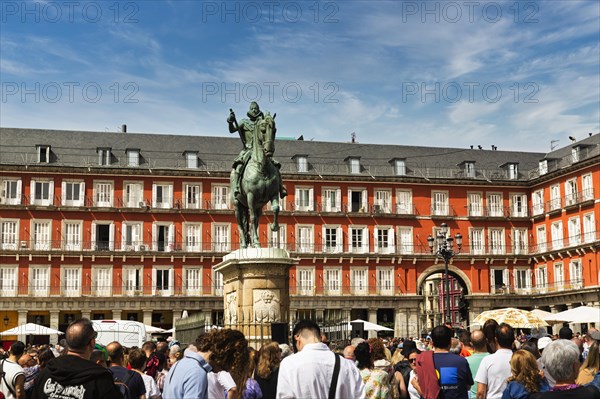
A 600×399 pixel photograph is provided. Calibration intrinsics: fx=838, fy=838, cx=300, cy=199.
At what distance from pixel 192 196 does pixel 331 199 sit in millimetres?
9990

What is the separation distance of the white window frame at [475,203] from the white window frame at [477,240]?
47.2 inches

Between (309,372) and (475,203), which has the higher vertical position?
(475,203)

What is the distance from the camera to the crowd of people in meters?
5.77

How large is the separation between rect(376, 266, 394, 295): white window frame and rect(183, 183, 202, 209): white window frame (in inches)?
543

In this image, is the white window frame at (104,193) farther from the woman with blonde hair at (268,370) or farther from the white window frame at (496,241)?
the woman with blonde hair at (268,370)

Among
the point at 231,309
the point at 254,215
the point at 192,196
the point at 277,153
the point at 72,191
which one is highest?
the point at 277,153

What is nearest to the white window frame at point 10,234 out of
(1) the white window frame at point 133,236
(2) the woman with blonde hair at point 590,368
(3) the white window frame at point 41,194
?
(3) the white window frame at point 41,194

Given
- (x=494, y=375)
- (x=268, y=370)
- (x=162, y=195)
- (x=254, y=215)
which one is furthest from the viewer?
(x=162, y=195)

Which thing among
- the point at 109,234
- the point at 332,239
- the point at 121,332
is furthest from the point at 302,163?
the point at 121,332

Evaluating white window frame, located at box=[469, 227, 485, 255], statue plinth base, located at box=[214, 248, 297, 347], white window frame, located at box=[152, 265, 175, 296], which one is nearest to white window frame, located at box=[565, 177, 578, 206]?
white window frame, located at box=[469, 227, 485, 255]

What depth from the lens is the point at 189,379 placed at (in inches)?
255

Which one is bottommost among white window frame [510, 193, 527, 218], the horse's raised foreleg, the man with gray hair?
the man with gray hair

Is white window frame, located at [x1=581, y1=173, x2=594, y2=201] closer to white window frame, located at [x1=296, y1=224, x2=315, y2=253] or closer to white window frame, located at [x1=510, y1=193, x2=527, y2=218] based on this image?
white window frame, located at [x1=510, y1=193, x2=527, y2=218]

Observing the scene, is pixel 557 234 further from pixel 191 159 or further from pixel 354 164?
pixel 191 159
